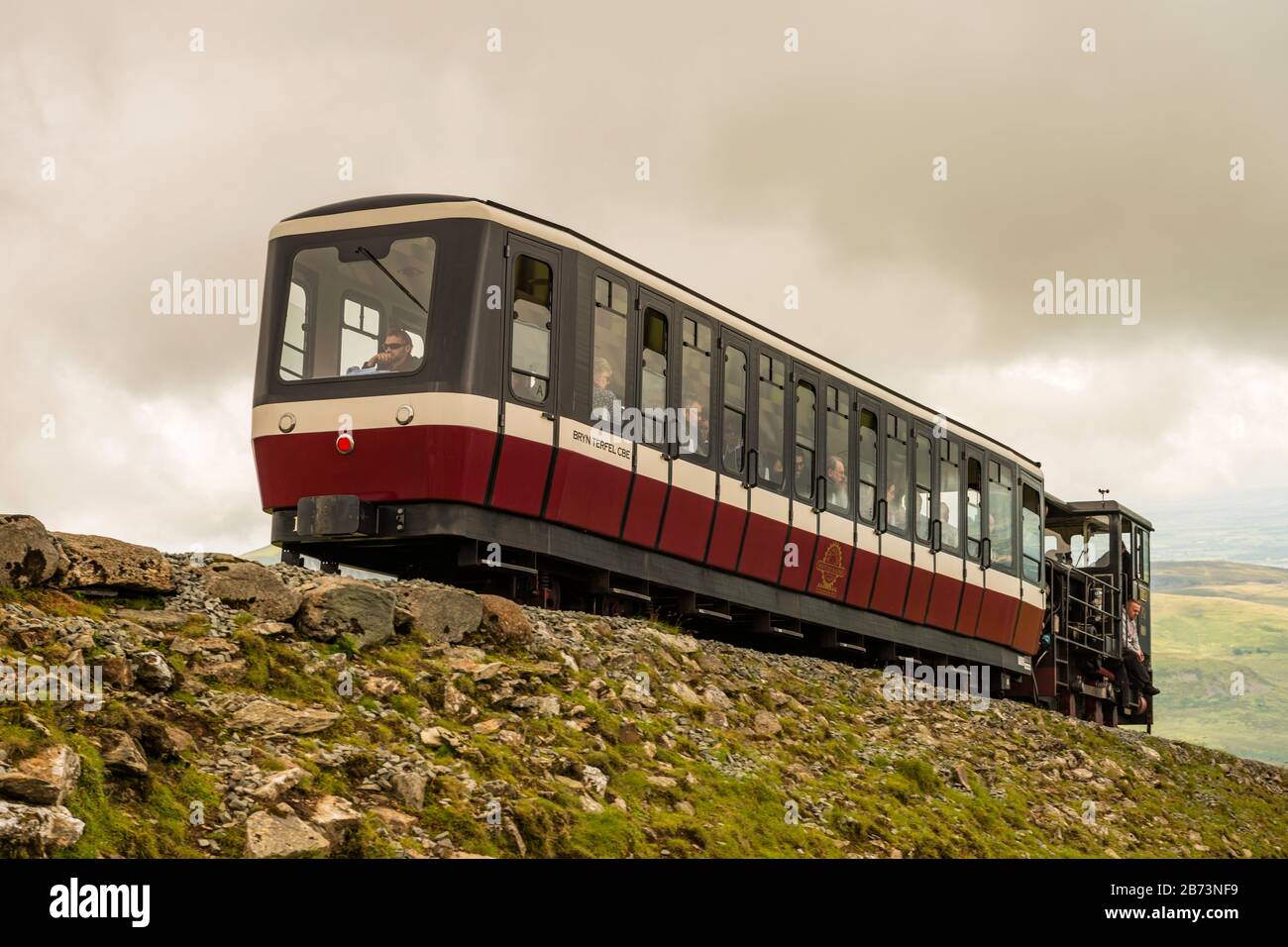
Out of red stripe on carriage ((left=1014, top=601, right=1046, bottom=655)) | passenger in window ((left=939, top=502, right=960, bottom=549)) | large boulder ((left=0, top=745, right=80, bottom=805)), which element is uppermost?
passenger in window ((left=939, top=502, right=960, bottom=549))

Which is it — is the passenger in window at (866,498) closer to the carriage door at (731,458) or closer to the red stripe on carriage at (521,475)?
the carriage door at (731,458)

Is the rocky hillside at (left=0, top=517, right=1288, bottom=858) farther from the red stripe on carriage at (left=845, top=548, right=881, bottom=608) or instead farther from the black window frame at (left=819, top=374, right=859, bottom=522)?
the black window frame at (left=819, top=374, right=859, bottom=522)

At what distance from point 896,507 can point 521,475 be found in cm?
794

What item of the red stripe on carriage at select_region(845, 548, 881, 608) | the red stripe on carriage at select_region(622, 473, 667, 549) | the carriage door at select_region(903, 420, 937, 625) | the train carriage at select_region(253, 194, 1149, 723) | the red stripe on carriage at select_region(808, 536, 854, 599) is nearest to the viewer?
the train carriage at select_region(253, 194, 1149, 723)

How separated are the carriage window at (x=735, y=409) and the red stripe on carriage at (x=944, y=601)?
5.47 m

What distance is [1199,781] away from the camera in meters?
19.7

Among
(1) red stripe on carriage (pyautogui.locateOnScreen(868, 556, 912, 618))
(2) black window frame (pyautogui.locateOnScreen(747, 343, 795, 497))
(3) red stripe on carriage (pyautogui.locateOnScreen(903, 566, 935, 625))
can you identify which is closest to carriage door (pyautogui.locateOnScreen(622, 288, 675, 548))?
(2) black window frame (pyautogui.locateOnScreen(747, 343, 795, 497))

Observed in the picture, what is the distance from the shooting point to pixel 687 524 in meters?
15.7

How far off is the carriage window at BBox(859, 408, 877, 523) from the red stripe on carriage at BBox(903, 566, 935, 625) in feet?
5.03

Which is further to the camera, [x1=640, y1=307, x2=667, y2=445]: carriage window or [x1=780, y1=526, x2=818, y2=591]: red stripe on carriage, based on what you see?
[x1=780, y1=526, x2=818, y2=591]: red stripe on carriage

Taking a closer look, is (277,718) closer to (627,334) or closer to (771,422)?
(627,334)

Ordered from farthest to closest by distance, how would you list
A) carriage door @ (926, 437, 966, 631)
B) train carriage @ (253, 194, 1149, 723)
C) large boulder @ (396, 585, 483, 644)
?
carriage door @ (926, 437, 966, 631) < train carriage @ (253, 194, 1149, 723) < large boulder @ (396, 585, 483, 644)

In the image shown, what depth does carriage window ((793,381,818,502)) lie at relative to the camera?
1787 cm
